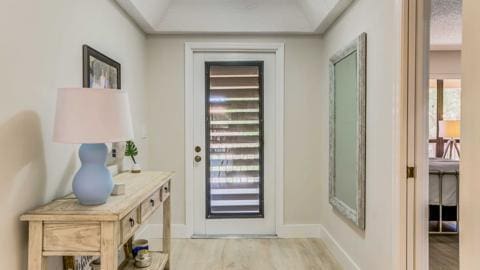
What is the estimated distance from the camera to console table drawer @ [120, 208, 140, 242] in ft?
5.46

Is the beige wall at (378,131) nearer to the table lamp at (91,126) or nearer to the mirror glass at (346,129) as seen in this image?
the mirror glass at (346,129)

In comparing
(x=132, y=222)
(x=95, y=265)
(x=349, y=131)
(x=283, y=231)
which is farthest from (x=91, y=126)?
(x=283, y=231)

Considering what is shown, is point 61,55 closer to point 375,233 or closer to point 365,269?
point 375,233

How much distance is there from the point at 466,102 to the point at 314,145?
2717 mm

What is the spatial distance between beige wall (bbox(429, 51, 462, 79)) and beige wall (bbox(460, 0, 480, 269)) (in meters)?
5.60

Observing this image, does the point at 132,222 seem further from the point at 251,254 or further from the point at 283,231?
the point at 283,231

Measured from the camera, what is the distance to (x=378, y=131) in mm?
2359

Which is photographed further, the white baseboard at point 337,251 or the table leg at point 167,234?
the white baseboard at point 337,251

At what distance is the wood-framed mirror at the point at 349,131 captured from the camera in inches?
103

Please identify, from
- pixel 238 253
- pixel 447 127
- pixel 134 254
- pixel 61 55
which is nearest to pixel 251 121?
pixel 238 253

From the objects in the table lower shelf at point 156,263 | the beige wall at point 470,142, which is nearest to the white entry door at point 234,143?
the table lower shelf at point 156,263

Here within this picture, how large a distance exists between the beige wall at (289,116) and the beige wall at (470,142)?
8.52 feet

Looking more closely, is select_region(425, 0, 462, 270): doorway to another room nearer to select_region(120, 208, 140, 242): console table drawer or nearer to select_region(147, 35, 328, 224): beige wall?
select_region(147, 35, 328, 224): beige wall

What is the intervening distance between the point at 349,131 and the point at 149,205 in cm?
170
